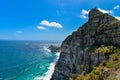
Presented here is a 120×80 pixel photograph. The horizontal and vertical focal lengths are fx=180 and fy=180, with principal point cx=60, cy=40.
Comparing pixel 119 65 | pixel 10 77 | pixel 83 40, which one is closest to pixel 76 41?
pixel 83 40

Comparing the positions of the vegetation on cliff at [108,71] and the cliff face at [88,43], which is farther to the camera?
the cliff face at [88,43]

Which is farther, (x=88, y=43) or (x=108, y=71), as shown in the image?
(x=88, y=43)

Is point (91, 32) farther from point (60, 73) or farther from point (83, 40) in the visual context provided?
point (60, 73)

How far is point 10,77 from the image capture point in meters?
102

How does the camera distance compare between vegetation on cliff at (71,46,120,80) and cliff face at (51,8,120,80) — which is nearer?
vegetation on cliff at (71,46,120,80)

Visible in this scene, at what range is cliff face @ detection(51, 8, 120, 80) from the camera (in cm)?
5384

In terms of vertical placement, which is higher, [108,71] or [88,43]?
[88,43]

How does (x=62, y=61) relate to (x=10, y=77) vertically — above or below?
above

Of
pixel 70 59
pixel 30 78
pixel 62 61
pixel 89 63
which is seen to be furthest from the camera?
pixel 30 78

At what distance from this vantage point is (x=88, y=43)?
64562mm

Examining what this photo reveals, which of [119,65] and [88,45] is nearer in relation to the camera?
[119,65]

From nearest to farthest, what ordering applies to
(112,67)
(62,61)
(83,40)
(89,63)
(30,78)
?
(112,67), (89,63), (83,40), (62,61), (30,78)

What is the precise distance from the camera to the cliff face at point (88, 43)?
53.8 m

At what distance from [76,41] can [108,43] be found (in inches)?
787
